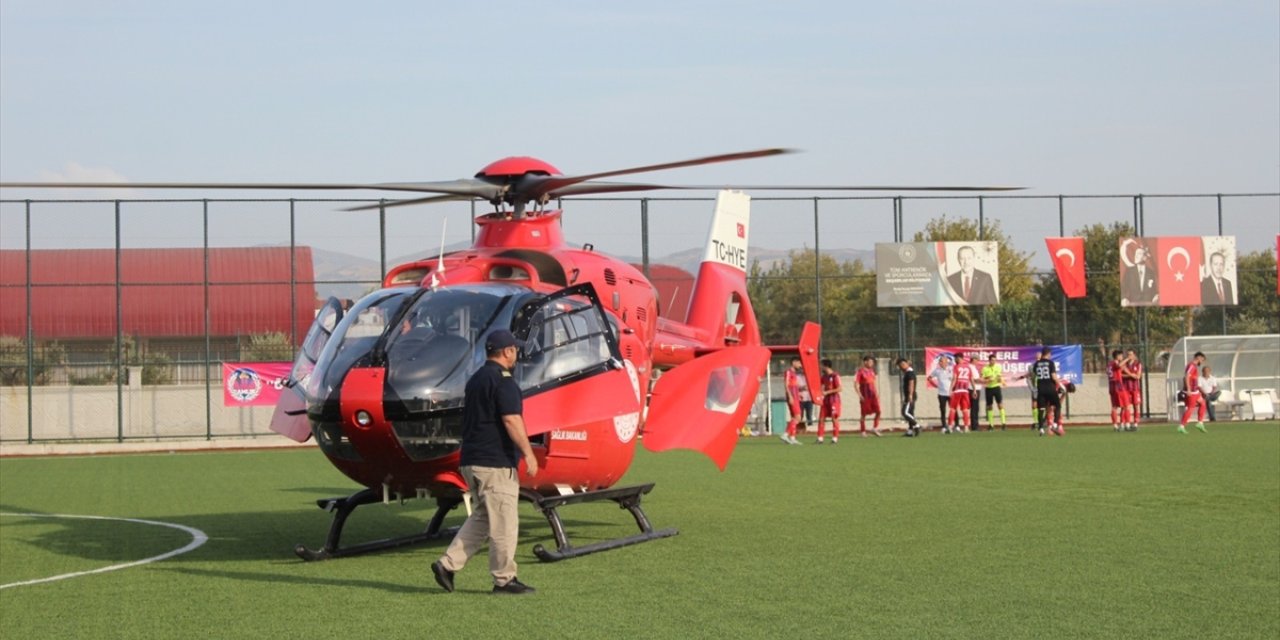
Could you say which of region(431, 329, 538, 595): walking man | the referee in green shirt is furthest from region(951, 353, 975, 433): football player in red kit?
region(431, 329, 538, 595): walking man

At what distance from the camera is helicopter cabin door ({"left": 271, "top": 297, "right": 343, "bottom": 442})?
36.1 feet

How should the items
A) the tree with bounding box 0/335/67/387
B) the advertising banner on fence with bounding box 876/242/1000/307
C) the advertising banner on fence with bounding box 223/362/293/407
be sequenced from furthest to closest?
1. the advertising banner on fence with bounding box 876/242/1000/307
2. the tree with bounding box 0/335/67/387
3. the advertising banner on fence with bounding box 223/362/293/407

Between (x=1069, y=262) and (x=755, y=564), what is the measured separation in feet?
94.5

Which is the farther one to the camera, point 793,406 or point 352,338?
point 793,406

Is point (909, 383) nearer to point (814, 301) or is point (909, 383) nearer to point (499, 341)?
point (814, 301)

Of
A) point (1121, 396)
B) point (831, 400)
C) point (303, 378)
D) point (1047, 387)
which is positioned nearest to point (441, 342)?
point (303, 378)

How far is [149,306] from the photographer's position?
37969 millimetres

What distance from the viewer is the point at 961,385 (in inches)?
1240

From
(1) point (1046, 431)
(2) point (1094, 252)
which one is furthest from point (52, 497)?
(2) point (1094, 252)

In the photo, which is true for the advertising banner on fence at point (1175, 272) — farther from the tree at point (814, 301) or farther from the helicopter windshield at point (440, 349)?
the helicopter windshield at point (440, 349)

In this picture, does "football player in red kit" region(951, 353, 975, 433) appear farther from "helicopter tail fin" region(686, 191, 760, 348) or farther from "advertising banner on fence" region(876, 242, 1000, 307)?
"helicopter tail fin" region(686, 191, 760, 348)

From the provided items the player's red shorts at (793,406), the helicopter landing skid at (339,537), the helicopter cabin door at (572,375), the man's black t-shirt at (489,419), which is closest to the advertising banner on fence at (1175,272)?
the player's red shorts at (793,406)

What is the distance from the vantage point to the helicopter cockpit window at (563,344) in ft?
33.6

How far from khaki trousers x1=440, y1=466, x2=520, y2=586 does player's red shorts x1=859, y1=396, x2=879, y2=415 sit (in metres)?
22.2
